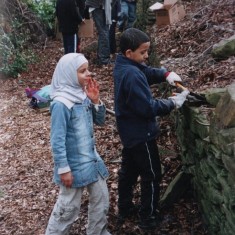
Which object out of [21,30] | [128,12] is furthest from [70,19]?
[21,30]

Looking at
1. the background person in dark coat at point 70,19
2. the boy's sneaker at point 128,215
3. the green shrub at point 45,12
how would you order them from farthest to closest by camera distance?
the green shrub at point 45,12 → the background person in dark coat at point 70,19 → the boy's sneaker at point 128,215

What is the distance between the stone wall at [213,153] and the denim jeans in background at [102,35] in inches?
179

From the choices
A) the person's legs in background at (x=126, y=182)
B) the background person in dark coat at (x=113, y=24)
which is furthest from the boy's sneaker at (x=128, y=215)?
A: the background person in dark coat at (x=113, y=24)

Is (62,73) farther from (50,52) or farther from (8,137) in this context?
(50,52)

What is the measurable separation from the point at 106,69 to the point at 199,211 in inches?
196

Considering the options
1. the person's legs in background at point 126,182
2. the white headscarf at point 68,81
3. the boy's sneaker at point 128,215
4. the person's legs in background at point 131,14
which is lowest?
the boy's sneaker at point 128,215

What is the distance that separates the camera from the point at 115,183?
16.3ft

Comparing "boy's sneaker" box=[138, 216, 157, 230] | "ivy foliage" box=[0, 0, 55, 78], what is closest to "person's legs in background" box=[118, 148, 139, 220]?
"boy's sneaker" box=[138, 216, 157, 230]

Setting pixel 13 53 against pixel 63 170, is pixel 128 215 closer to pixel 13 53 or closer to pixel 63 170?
pixel 63 170

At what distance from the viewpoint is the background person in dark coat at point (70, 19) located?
26.9ft

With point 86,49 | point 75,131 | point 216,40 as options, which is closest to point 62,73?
point 75,131

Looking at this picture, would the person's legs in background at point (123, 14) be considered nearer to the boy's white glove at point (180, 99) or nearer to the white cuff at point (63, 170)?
the boy's white glove at point (180, 99)

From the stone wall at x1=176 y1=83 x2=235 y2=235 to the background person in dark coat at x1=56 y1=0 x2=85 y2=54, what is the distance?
454cm

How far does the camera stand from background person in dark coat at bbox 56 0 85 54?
26.9ft
